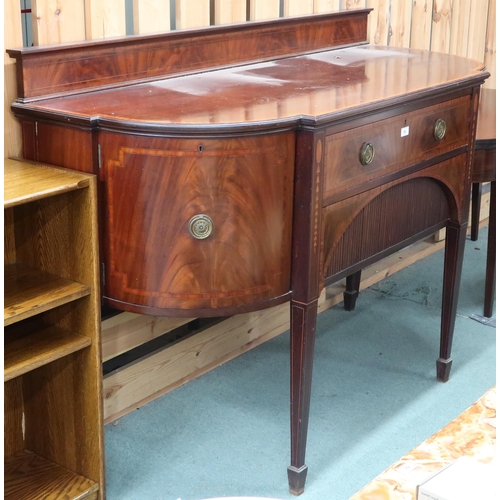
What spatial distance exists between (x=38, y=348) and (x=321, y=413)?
39.5 inches

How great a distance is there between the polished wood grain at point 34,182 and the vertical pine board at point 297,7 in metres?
1.20

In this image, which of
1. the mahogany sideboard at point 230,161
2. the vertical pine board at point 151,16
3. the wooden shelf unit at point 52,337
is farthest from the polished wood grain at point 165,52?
the wooden shelf unit at point 52,337

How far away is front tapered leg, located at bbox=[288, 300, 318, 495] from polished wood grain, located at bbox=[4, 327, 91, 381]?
0.51m

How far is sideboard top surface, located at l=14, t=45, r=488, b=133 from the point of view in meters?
1.90

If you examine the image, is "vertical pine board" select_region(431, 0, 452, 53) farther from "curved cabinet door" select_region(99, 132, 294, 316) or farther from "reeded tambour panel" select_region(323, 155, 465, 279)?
"curved cabinet door" select_region(99, 132, 294, 316)

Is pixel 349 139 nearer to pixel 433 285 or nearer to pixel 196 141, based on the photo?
pixel 196 141

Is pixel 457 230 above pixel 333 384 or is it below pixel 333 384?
above

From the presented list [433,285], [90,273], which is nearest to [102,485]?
[90,273]

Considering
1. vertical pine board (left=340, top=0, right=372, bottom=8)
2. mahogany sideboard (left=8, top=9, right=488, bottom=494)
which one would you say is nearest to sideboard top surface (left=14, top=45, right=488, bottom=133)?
mahogany sideboard (left=8, top=9, right=488, bottom=494)

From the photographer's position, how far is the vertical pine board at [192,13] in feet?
7.91

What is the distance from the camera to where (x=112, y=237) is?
194 cm

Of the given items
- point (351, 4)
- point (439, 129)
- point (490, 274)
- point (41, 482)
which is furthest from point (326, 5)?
point (41, 482)

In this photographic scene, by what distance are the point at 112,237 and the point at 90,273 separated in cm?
10

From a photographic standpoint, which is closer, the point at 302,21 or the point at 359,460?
the point at 359,460
